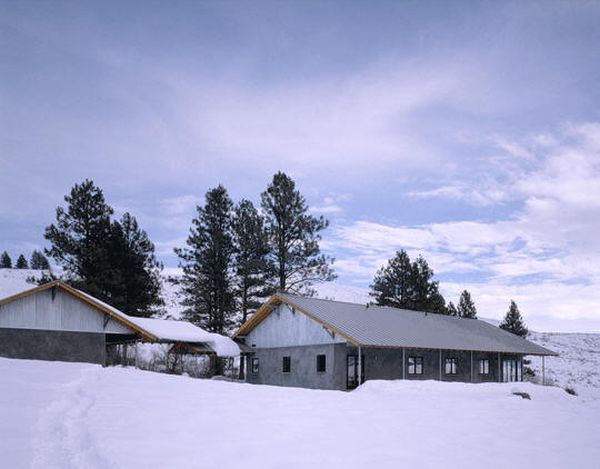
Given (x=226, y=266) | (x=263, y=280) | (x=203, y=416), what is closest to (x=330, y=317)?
(x=263, y=280)

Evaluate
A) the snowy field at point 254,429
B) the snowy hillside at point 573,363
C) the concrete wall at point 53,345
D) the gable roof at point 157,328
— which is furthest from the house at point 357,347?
the concrete wall at point 53,345

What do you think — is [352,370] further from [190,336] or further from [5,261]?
[5,261]

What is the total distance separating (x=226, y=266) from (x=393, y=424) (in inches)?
1346

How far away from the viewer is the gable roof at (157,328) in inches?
1104

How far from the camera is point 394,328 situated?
1358 inches

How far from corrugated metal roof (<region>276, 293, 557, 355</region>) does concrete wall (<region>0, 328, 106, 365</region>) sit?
10.8 metres

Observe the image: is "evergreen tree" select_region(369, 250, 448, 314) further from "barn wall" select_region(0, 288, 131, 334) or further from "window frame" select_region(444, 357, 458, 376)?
"barn wall" select_region(0, 288, 131, 334)

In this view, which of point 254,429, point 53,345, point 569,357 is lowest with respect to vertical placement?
point 569,357

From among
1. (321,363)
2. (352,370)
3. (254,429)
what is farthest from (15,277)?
(254,429)

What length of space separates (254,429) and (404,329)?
24.2m

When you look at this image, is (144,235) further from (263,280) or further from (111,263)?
(263,280)

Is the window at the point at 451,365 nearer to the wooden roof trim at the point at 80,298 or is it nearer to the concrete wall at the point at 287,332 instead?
the concrete wall at the point at 287,332

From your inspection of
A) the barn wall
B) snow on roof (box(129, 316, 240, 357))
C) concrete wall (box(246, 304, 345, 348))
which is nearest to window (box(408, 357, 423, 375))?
concrete wall (box(246, 304, 345, 348))

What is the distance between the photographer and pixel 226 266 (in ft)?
155
